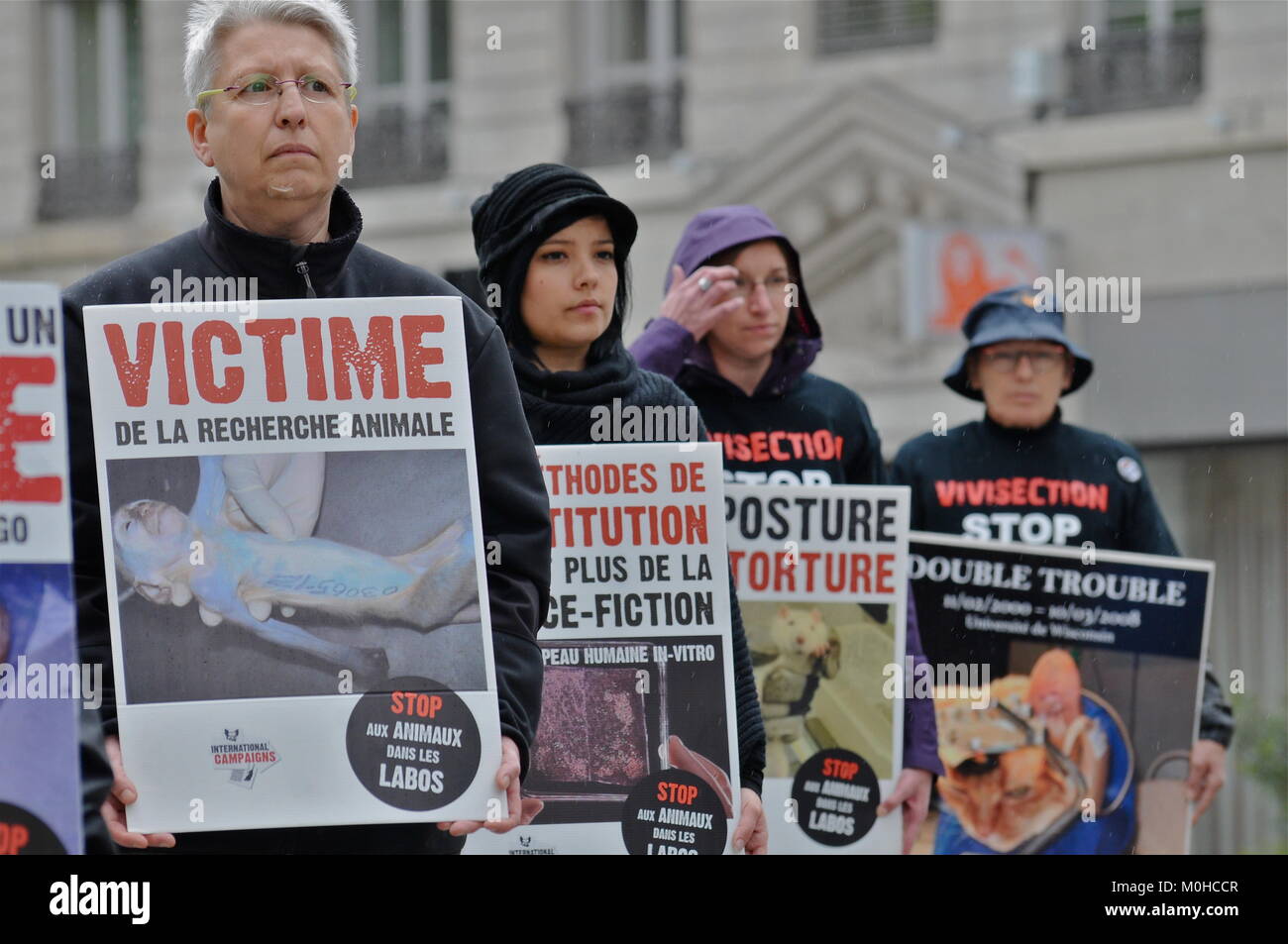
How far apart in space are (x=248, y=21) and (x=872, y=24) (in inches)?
312

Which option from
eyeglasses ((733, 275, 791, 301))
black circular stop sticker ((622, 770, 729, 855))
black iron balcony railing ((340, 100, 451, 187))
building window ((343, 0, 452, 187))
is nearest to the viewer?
black circular stop sticker ((622, 770, 729, 855))

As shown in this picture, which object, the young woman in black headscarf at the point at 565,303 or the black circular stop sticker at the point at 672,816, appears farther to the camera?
the young woman in black headscarf at the point at 565,303

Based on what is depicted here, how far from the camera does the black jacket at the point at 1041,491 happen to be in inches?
198

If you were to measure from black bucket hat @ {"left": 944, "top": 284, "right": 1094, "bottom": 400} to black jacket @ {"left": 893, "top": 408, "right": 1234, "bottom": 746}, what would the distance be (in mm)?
214

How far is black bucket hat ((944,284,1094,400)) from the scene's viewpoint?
523cm

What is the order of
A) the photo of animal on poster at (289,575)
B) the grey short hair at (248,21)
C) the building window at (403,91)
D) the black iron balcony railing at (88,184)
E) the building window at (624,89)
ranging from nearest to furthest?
the photo of animal on poster at (289,575)
the grey short hair at (248,21)
the building window at (403,91)
the building window at (624,89)
the black iron balcony railing at (88,184)

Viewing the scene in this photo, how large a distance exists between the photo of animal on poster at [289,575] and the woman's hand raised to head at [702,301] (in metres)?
1.48

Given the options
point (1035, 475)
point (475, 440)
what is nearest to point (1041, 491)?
point (1035, 475)

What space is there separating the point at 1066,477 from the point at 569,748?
6.14 feet

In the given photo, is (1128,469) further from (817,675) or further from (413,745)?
(413,745)

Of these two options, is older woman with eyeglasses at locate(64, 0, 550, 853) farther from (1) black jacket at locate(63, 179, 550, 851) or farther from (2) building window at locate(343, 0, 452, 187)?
(2) building window at locate(343, 0, 452, 187)
